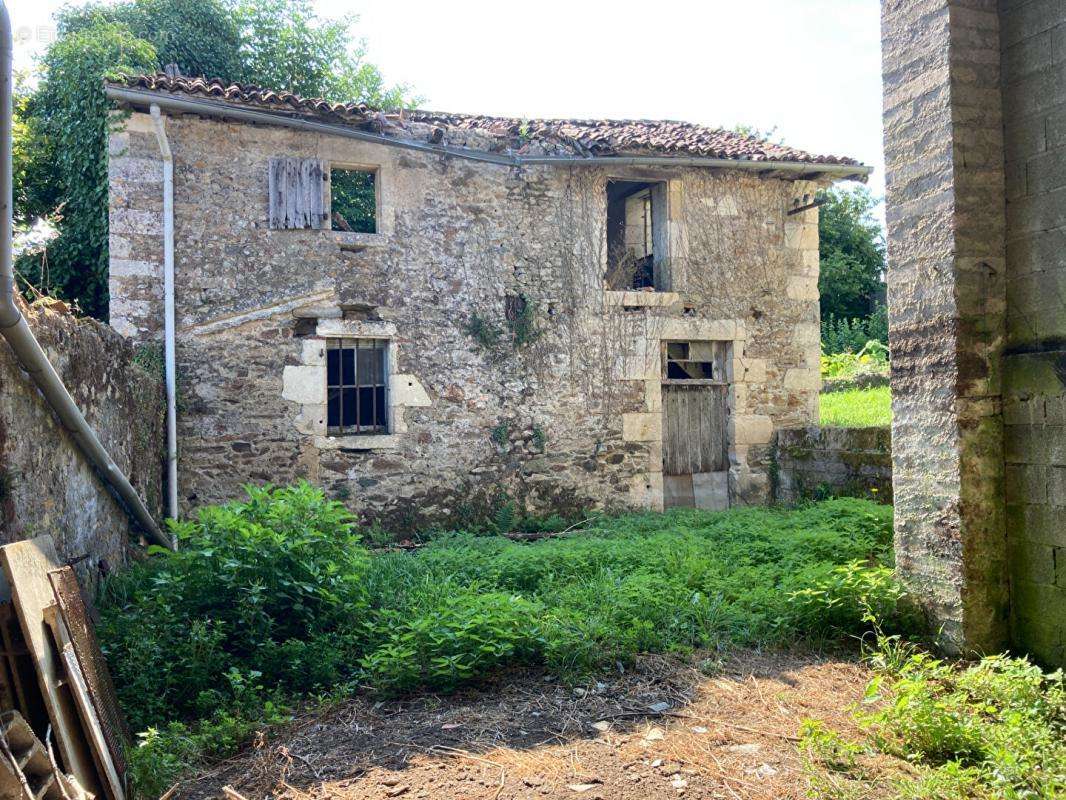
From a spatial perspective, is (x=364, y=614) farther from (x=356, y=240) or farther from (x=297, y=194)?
(x=297, y=194)

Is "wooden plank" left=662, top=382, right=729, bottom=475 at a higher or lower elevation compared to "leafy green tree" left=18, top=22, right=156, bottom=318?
lower

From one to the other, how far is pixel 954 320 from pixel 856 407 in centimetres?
855

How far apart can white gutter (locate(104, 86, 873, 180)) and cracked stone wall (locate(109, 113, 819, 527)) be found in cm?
18

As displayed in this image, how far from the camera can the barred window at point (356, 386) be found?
9375mm

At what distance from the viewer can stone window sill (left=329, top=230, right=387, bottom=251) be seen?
30.5 feet

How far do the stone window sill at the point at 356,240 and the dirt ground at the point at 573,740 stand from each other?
20.1 ft

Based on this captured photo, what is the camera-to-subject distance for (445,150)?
9.59 m

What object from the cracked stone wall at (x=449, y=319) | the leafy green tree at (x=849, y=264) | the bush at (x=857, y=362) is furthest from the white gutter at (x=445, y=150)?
the leafy green tree at (x=849, y=264)

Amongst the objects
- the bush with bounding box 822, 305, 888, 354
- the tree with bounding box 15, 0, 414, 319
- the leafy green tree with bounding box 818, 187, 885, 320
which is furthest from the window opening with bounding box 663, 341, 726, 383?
the leafy green tree with bounding box 818, 187, 885, 320

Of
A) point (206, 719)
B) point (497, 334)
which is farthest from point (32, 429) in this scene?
point (497, 334)

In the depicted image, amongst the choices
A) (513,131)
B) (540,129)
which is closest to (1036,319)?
(540,129)

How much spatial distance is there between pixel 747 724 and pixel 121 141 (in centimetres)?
846

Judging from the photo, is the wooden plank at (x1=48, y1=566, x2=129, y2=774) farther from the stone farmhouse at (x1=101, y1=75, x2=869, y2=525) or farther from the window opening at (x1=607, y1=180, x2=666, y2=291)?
the window opening at (x1=607, y1=180, x2=666, y2=291)

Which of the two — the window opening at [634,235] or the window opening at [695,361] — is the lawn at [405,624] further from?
the window opening at [634,235]
